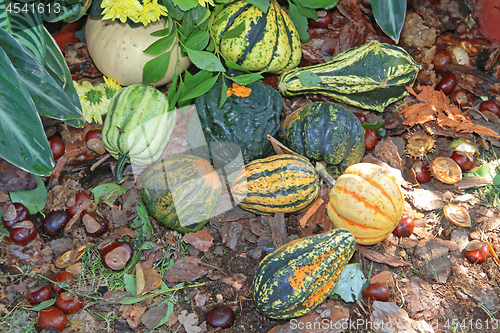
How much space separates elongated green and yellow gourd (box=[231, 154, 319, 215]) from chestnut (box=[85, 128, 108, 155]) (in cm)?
89

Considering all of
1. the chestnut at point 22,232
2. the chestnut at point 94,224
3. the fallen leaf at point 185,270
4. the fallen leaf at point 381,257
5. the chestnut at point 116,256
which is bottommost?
the fallen leaf at point 381,257

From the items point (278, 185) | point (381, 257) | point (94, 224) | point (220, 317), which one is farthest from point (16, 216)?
point (381, 257)

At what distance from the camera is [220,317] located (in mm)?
1976

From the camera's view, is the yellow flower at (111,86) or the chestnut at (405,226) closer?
the chestnut at (405,226)

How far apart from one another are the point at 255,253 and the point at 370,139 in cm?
105

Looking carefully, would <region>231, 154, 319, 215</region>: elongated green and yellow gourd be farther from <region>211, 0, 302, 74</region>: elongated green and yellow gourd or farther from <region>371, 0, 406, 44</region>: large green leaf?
<region>371, 0, 406, 44</region>: large green leaf

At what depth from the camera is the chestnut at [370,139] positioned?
2621 mm

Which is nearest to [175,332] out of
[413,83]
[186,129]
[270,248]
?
[270,248]

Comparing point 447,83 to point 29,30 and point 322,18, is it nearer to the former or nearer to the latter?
point 322,18

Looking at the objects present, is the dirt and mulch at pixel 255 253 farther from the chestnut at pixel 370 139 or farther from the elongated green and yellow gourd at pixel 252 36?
the elongated green and yellow gourd at pixel 252 36

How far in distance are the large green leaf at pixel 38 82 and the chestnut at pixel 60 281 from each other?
0.82 metres

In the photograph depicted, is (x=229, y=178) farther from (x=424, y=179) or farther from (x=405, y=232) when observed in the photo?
(x=424, y=179)

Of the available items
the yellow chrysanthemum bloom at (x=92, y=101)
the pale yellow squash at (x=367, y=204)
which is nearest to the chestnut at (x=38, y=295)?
the yellow chrysanthemum bloom at (x=92, y=101)

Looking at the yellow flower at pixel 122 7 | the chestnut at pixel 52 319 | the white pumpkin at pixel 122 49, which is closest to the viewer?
the chestnut at pixel 52 319
